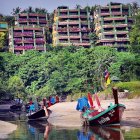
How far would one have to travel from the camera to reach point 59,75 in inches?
3322

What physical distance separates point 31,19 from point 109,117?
9654 cm

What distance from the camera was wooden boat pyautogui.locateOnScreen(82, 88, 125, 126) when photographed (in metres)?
27.3

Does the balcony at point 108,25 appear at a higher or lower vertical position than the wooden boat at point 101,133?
higher

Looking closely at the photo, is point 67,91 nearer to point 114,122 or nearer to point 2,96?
point 2,96

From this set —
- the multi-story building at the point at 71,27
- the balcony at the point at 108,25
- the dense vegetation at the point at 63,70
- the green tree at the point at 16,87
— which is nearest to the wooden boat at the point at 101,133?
the dense vegetation at the point at 63,70

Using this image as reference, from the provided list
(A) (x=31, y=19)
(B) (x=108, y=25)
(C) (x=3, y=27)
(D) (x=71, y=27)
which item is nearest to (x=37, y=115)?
(B) (x=108, y=25)

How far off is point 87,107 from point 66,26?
89323 mm

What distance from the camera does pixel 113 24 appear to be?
114 m

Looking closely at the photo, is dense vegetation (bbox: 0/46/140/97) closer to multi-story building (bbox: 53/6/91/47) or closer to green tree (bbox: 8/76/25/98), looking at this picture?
green tree (bbox: 8/76/25/98)

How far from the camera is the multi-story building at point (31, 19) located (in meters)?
121

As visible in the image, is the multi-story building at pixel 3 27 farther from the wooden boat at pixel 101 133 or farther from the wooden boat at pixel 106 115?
the wooden boat at pixel 101 133

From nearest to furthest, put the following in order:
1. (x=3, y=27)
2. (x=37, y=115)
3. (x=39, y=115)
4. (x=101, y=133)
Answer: (x=101, y=133) < (x=37, y=115) < (x=39, y=115) < (x=3, y=27)

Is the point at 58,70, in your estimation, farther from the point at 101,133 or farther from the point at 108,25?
the point at 101,133

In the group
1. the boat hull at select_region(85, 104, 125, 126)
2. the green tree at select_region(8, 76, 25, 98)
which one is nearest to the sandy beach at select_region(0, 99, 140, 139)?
the boat hull at select_region(85, 104, 125, 126)
